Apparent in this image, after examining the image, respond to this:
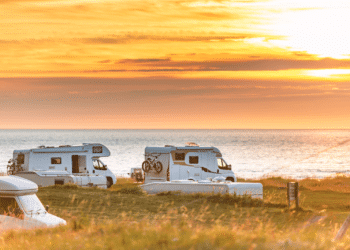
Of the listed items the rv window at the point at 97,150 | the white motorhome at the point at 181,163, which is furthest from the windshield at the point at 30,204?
the rv window at the point at 97,150

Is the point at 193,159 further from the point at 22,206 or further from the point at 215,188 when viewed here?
the point at 22,206

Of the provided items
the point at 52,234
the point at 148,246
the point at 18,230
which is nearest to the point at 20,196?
the point at 18,230

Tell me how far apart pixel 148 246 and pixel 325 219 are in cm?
1253

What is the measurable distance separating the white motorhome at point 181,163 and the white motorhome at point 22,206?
55.5 ft

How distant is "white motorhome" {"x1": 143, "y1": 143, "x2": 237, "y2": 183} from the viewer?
3014 cm

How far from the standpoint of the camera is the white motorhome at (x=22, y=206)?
1259cm

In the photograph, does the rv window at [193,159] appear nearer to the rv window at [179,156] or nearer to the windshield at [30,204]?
the rv window at [179,156]

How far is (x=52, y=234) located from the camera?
10688mm

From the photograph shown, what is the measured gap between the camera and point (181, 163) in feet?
99.7

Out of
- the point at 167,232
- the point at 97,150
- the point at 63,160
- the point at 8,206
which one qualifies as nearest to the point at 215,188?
the point at 97,150

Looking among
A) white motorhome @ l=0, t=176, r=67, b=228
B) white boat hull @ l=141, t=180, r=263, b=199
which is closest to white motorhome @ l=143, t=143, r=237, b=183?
white boat hull @ l=141, t=180, r=263, b=199

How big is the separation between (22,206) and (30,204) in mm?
289

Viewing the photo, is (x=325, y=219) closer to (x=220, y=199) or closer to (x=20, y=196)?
(x=220, y=199)

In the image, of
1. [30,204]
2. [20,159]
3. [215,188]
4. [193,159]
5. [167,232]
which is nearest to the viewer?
[167,232]
